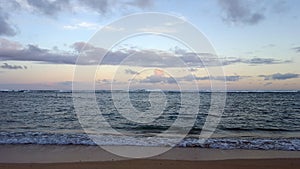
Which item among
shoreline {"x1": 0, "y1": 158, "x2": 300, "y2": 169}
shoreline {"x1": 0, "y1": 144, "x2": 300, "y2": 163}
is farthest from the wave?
shoreline {"x1": 0, "y1": 158, "x2": 300, "y2": 169}

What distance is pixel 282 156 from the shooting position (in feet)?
35.6

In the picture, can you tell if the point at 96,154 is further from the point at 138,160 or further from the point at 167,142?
the point at 167,142

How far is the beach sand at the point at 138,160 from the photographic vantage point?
356 inches

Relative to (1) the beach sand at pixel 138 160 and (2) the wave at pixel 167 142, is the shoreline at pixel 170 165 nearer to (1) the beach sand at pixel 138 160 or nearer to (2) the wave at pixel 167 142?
(1) the beach sand at pixel 138 160

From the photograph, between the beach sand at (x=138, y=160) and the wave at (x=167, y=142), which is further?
the wave at (x=167, y=142)

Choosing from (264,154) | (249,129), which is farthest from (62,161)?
(249,129)

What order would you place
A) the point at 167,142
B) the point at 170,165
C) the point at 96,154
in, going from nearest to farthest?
the point at 170,165, the point at 96,154, the point at 167,142

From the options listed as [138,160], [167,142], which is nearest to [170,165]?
[138,160]

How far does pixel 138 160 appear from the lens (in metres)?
9.75

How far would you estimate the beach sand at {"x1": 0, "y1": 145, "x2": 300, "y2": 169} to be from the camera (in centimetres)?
905

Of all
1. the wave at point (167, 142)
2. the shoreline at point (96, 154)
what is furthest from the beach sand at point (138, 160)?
the wave at point (167, 142)

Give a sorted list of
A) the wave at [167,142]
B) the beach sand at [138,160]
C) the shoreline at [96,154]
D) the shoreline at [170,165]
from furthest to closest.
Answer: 1. the wave at [167,142]
2. the shoreline at [96,154]
3. the beach sand at [138,160]
4. the shoreline at [170,165]

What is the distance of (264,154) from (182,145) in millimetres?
3310

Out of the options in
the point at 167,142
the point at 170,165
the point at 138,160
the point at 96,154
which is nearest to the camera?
the point at 170,165
